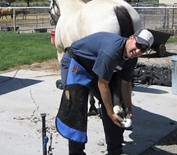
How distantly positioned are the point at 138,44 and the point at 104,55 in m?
0.32

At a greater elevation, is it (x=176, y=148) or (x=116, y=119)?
(x=116, y=119)

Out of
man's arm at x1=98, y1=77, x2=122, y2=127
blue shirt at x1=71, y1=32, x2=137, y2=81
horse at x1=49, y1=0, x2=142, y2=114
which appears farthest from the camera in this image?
horse at x1=49, y1=0, x2=142, y2=114

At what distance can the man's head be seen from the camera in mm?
3984

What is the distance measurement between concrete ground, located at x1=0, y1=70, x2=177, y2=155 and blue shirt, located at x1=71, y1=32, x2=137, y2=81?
1283mm

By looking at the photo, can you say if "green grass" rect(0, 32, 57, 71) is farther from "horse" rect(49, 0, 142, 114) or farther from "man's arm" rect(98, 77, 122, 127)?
"man's arm" rect(98, 77, 122, 127)

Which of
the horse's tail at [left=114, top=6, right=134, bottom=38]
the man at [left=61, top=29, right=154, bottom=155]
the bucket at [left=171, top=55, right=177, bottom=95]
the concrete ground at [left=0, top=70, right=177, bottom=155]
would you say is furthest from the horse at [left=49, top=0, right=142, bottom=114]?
the bucket at [left=171, top=55, right=177, bottom=95]

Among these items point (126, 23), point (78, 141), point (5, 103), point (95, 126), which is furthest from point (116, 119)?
point (5, 103)

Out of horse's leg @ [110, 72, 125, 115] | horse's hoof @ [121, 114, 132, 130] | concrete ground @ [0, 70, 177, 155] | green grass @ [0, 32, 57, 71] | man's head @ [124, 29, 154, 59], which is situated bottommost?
green grass @ [0, 32, 57, 71]

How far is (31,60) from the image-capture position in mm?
11430

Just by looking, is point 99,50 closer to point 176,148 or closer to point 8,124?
point 176,148

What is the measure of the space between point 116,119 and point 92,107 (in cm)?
244

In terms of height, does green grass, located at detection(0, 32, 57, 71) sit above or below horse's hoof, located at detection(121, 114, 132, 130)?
below

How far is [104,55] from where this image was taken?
Result: 13.4 feet

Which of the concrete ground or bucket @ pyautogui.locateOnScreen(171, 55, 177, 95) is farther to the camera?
bucket @ pyautogui.locateOnScreen(171, 55, 177, 95)
